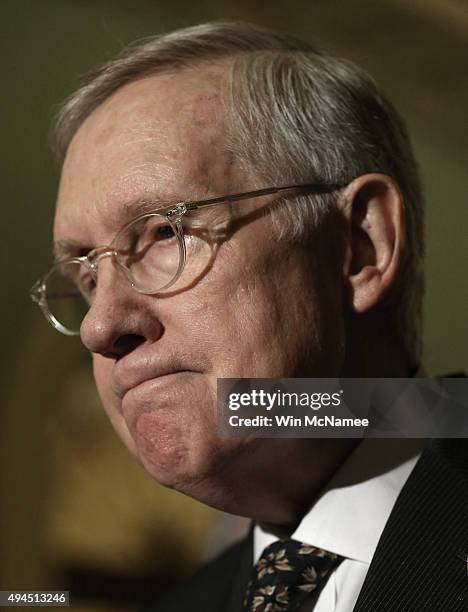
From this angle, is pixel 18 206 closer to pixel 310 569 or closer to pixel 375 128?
pixel 375 128

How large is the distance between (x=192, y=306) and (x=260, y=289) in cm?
8

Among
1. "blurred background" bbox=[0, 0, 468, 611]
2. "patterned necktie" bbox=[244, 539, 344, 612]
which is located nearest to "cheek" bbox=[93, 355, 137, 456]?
"patterned necktie" bbox=[244, 539, 344, 612]

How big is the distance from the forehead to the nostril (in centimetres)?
14

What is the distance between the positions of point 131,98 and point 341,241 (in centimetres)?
33

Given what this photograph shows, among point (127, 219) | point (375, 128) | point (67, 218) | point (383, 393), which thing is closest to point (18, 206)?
point (67, 218)

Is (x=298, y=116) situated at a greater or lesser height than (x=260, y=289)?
greater

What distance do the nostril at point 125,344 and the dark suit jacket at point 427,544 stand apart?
37cm

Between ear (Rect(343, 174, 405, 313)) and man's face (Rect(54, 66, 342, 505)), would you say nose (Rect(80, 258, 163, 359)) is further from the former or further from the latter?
ear (Rect(343, 174, 405, 313))

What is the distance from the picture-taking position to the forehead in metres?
0.93

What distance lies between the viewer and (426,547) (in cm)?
87

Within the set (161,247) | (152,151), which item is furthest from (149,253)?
(152,151)

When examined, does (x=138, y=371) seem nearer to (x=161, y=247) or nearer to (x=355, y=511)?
(x=161, y=247)

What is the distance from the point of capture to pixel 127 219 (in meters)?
0.95

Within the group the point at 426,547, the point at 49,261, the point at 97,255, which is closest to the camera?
the point at 426,547
